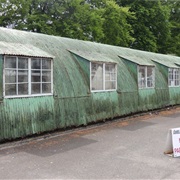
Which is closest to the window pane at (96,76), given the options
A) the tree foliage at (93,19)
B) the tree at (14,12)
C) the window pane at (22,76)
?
the window pane at (22,76)

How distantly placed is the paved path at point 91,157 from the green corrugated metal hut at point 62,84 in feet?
2.35

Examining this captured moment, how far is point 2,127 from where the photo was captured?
26.1 ft

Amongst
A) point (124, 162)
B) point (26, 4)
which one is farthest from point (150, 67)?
point (26, 4)

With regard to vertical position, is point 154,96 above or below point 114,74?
below

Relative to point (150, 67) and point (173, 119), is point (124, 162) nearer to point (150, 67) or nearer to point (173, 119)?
point (173, 119)

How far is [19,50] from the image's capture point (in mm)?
8625

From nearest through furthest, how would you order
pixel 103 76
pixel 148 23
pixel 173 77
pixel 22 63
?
pixel 22 63 < pixel 103 76 < pixel 173 77 < pixel 148 23

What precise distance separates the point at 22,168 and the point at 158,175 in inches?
126

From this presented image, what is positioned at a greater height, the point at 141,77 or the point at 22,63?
the point at 22,63

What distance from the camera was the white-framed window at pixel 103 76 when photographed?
39.1 ft

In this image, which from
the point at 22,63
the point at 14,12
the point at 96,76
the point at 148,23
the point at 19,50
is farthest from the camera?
the point at 148,23

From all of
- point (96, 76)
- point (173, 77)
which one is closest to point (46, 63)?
point (96, 76)

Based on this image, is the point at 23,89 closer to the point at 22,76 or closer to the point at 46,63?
the point at 22,76

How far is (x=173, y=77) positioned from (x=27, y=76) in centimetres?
1334
